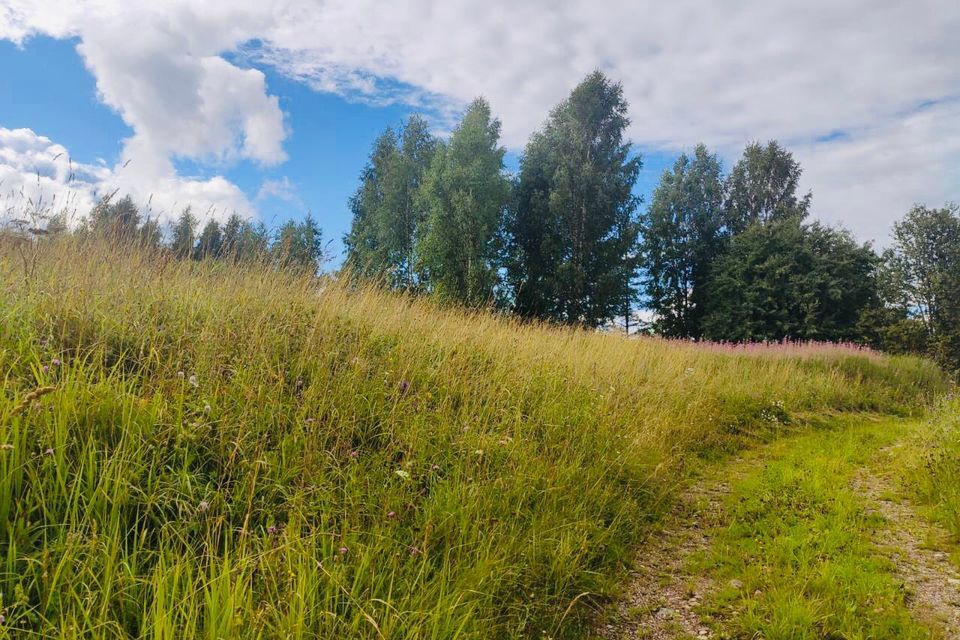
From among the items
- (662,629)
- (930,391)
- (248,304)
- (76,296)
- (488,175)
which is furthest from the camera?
(488,175)

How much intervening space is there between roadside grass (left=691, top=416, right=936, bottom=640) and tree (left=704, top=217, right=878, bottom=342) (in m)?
26.3

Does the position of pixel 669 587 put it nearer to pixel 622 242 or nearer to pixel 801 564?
pixel 801 564

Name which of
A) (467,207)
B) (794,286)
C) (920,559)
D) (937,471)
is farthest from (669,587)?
(794,286)

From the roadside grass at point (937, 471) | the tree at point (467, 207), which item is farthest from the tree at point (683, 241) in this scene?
the roadside grass at point (937, 471)

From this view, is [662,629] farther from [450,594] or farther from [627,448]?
[627,448]

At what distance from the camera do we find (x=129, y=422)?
2.77m

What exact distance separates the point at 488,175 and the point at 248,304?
20.6 m

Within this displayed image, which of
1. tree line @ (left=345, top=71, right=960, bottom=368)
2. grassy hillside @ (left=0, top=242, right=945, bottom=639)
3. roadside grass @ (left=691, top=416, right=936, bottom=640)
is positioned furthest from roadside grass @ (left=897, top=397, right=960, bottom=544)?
tree line @ (left=345, top=71, right=960, bottom=368)

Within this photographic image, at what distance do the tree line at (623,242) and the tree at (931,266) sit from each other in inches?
3.3

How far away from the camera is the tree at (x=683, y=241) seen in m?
33.8

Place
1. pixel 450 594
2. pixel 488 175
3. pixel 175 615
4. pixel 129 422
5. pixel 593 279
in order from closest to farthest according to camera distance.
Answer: pixel 175 615 → pixel 450 594 → pixel 129 422 → pixel 488 175 → pixel 593 279

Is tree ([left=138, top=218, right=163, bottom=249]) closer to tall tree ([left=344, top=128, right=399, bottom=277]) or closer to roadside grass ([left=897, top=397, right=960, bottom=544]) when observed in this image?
roadside grass ([left=897, top=397, right=960, bottom=544])

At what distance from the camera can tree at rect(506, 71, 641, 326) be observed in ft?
82.7

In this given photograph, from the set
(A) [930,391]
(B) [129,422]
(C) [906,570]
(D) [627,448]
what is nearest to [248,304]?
(B) [129,422]
